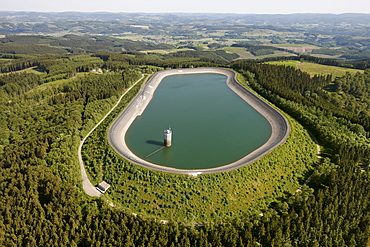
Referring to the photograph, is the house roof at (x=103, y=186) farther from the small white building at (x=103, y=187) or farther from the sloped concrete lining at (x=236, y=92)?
the sloped concrete lining at (x=236, y=92)

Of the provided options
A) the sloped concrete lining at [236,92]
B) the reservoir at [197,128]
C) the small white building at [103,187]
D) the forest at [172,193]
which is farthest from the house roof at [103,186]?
the reservoir at [197,128]

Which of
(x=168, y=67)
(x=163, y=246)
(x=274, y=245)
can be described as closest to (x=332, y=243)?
→ (x=274, y=245)

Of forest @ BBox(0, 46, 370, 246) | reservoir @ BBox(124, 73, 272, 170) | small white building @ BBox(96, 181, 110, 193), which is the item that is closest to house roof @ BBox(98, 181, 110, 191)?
small white building @ BBox(96, 181, 110, 193)

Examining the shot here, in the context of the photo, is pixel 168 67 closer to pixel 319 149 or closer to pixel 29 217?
pixel 319 149

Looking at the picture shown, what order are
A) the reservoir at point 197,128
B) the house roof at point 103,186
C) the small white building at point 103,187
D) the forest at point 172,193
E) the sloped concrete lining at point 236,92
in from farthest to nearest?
the reservoir at point 197,128, the sloped concrete lining at point 236,92, the house roof at point 103,186, the small white building at point 103,187, the forest at point 172,193

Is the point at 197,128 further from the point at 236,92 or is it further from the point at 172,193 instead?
the point at 236,92

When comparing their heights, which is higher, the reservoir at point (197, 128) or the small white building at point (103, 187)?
the reservoir at point (197, 128)
